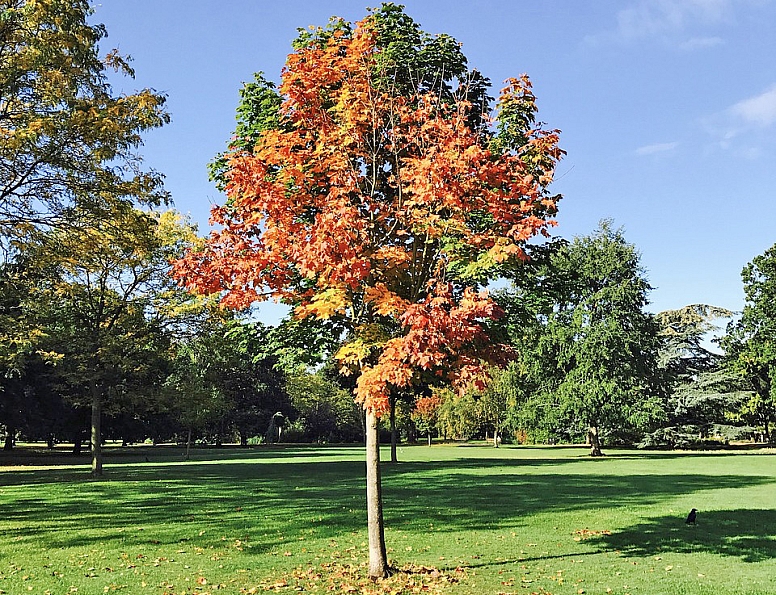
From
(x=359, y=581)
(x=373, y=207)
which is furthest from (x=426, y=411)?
(x=373, y=207)

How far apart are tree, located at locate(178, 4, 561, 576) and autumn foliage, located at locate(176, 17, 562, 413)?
2 cm

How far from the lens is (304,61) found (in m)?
9.16

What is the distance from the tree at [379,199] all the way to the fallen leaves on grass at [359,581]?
0.38m

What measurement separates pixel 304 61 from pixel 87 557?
8.68 m

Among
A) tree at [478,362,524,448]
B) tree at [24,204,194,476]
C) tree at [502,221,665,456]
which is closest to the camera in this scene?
tree at [24,204,194,476]

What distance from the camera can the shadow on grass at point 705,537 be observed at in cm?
1240

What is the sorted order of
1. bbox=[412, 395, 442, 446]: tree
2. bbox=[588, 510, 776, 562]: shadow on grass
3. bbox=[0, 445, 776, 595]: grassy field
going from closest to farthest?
1. bbox=[0, 445, 776, 595]: grassy field
2. bbox=[588, 510, 776, 562]: shadow on grass
3. bbox=[412, 395, 442, 446]: tree

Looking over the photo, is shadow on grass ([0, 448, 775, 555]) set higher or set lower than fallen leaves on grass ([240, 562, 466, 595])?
lower

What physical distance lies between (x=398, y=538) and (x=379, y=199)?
273 inches

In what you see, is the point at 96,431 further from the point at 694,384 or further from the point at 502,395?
Answer: the point at 694,384

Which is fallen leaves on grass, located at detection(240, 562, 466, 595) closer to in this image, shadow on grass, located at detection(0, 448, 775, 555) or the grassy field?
the grassy field

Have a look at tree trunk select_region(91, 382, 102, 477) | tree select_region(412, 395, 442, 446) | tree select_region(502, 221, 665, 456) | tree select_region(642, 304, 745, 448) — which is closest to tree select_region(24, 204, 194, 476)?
tree trunk select_region(91, 382, 102, 477)

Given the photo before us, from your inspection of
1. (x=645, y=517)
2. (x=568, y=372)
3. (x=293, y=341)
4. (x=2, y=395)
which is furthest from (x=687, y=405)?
(x=293, y=341)

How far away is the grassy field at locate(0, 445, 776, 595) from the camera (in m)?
9.62
